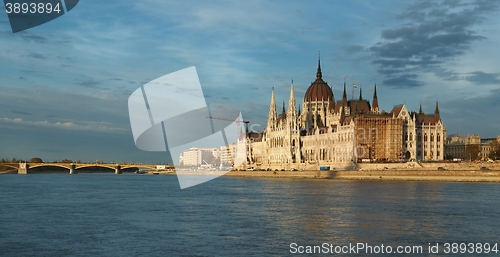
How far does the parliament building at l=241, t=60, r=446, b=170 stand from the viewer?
121m

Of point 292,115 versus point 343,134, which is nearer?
point 343,134

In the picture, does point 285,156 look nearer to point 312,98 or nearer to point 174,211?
point 312,98

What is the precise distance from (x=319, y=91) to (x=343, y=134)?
33797mm

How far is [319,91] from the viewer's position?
15738cm

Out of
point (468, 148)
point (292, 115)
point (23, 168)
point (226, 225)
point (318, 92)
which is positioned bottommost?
point (226, 225)

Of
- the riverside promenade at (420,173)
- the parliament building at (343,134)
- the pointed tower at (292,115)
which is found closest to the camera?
the riverside promenade at (420,173)

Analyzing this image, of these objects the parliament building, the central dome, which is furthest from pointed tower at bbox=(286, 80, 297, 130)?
the central dome

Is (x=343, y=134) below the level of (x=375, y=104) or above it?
below

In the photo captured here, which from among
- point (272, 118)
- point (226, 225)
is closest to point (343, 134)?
point (272, 118)

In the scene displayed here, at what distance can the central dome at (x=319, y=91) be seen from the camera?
15588 centimetres

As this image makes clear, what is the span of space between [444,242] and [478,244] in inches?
55.6

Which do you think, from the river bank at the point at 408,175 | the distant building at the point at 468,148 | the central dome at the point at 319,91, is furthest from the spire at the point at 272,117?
the river bank at the point at 408,175

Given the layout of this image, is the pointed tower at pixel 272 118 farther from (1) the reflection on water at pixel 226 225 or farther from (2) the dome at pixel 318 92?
(1) the reflection on water at pixel 226 225

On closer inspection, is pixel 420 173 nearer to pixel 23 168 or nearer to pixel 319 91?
pixel 319 91
